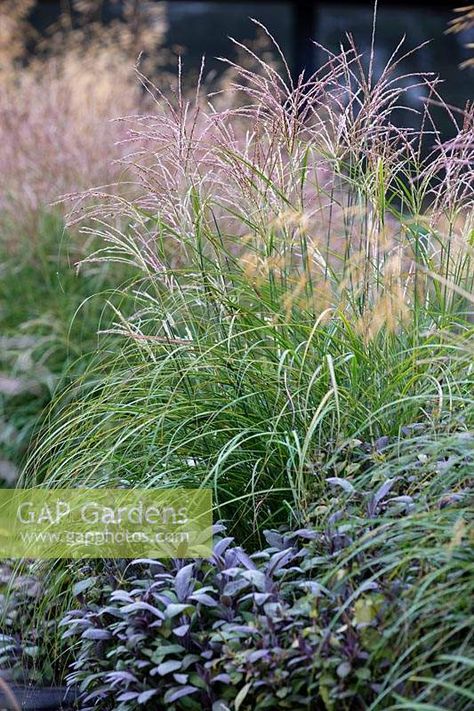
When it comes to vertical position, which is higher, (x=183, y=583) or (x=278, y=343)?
(x=278, y=343)

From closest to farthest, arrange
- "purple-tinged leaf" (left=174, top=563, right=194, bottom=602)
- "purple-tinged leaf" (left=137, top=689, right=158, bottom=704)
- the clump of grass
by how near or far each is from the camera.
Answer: "purple-tinged leaf" (left=137, top=689, right=158, bottom=704) → "purple-tinged leaf" (left=174, top=563, right=194, bottom=602) → the clump of grass

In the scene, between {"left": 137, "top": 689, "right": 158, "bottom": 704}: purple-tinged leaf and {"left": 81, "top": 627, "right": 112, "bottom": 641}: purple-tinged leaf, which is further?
{"left": 81, "top": 627, "right": 112, "bottom": 641}: purple-tinged leaf

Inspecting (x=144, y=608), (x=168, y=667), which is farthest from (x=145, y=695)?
(x=144, y=608)

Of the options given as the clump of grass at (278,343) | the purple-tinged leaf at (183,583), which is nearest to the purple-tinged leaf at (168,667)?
the purple-tinged leaf at (183,583)

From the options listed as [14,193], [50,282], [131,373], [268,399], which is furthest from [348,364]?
[14,193]

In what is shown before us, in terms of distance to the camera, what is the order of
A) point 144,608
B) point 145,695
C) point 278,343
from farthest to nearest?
1. point 278,343
2. point 144,608
3. point 145,695

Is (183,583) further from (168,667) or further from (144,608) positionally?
(168,667)

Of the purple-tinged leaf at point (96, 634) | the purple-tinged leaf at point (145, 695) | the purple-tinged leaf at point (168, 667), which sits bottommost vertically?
the purple-tinged leaf at point (96, 634)

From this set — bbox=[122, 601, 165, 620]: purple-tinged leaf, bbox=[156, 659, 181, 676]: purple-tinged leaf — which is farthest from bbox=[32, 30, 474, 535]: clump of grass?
bbox=[156, 659, 181, 676]: purple-tinged leaf

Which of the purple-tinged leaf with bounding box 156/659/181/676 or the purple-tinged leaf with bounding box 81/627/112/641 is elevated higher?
the purple-tinged leaf with bounding box 156/659/181/676

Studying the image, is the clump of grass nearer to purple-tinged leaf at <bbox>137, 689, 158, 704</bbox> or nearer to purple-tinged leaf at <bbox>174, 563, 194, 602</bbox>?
purple-tinged leaf at <bbox>174, 563, 194, 602</bbox>

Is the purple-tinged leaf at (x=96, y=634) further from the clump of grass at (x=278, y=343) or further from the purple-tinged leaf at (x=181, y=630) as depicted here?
the clump of grass at (x=278, y=343)

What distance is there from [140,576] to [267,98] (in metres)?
1.32

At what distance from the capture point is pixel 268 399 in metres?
2.77
